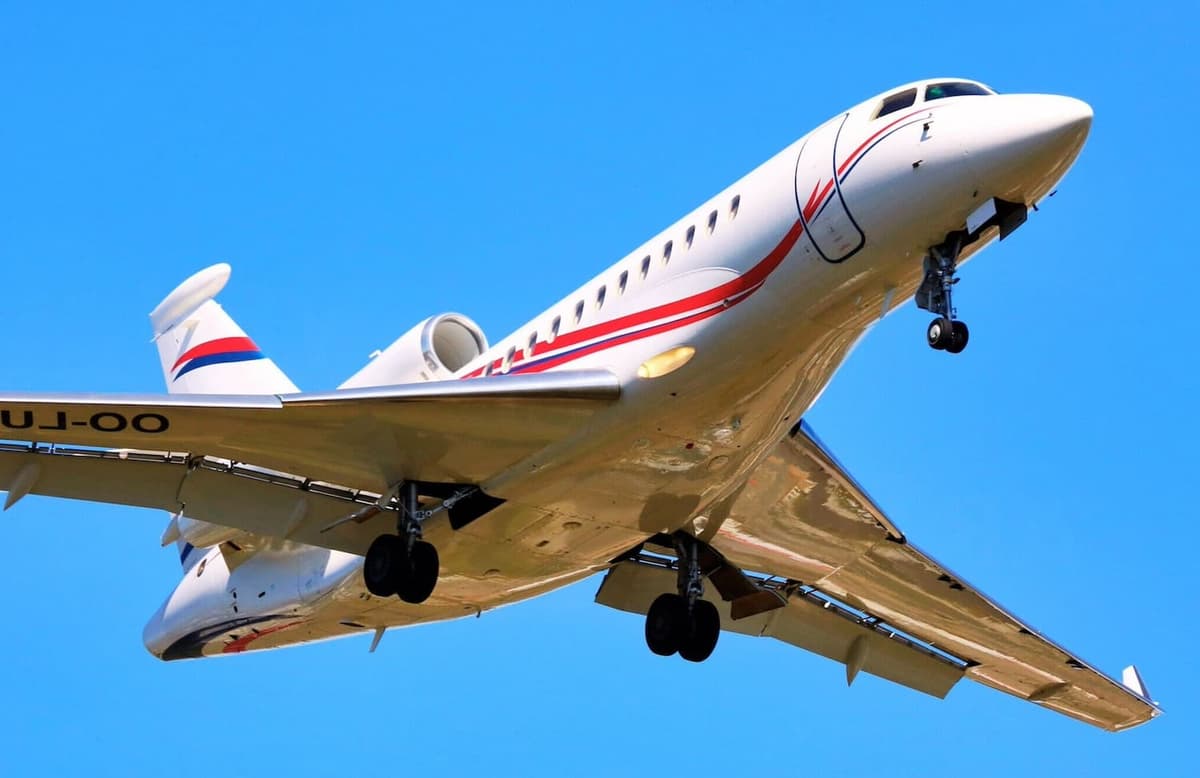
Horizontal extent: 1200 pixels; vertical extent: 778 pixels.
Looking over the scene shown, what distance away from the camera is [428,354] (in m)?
22.9

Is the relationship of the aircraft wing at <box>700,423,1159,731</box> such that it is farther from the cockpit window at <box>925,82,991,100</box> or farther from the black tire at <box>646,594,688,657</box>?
the cockpit window at <box>925,82,991,100</box>

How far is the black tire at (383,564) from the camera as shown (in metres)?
20.6

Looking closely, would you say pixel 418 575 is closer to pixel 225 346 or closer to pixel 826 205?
pixel 826 205

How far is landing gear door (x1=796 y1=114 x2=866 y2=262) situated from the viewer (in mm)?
18328

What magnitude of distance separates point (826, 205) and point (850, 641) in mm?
9665

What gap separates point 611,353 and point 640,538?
3.06m

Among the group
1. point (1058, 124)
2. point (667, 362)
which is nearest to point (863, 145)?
point (1058, 124)

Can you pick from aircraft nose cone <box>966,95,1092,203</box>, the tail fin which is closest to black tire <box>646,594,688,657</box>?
the tail fin

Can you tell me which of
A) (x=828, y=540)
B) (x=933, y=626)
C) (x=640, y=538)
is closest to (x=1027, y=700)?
(x=933, y=626)

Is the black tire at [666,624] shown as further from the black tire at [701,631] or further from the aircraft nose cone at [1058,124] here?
the aircraft nose cone at [1058,124]

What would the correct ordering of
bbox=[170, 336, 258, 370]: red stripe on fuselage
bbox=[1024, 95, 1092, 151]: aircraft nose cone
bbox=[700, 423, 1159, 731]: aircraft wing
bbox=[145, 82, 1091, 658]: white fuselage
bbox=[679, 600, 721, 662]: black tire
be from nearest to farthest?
bbox=[1024, 95, 1092, 151]: aircraft nose cone
bbox=[145, 82, 1091, 658]: white fuselage
bbox=[700, 423, 1159, 731]: aircraft wing
bbox=[679, 600, 721, 662]: black tire
bbox=[170, 336, 258, 370]: red stripe on fuselage

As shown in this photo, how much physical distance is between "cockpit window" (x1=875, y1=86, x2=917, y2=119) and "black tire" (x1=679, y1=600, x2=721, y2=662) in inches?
288

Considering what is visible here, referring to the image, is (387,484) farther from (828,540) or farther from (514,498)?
(828,540)

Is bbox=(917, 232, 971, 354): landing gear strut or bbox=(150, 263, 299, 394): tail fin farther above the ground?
bbox=(150, 263, 299, 394): tail fin
